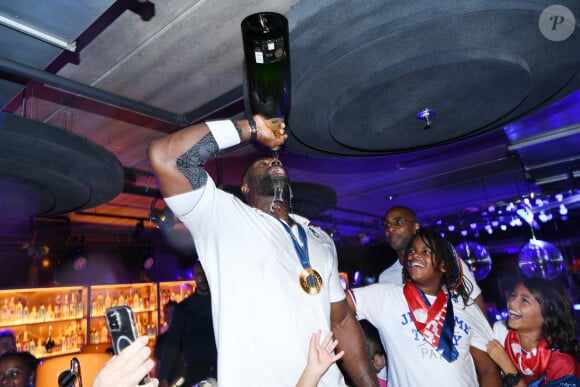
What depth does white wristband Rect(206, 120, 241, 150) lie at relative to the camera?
5.55 feet

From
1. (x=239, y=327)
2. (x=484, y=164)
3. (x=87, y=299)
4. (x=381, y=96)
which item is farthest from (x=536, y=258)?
(x=87, y=299)

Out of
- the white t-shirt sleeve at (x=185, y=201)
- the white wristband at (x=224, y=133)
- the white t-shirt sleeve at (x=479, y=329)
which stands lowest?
the white t-shirt sleeve at (x=479, y=329)

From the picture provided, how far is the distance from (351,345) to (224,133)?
1.26 metres

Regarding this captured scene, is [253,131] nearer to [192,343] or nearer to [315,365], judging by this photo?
[315,365]

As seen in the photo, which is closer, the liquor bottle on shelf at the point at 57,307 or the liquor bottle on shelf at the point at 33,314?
the liquor bottle on shelf at the point at 33,314

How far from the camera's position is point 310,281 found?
6.20 ft

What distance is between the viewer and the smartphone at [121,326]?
81cm

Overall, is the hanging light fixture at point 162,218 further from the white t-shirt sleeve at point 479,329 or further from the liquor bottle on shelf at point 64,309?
the liquor bottle on shelf at point 64,309

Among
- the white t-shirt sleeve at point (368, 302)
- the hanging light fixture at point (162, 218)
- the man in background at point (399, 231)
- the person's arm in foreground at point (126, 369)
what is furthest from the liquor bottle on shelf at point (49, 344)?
the person's arm in foreground at point (126, 369)

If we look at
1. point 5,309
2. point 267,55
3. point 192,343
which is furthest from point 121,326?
point 5,309

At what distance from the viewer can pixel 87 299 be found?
23.3 feet

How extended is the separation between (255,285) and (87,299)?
6.53 metres

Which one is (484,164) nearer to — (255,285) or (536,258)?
(536,258)

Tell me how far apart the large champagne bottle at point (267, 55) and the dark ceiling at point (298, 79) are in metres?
0.43
